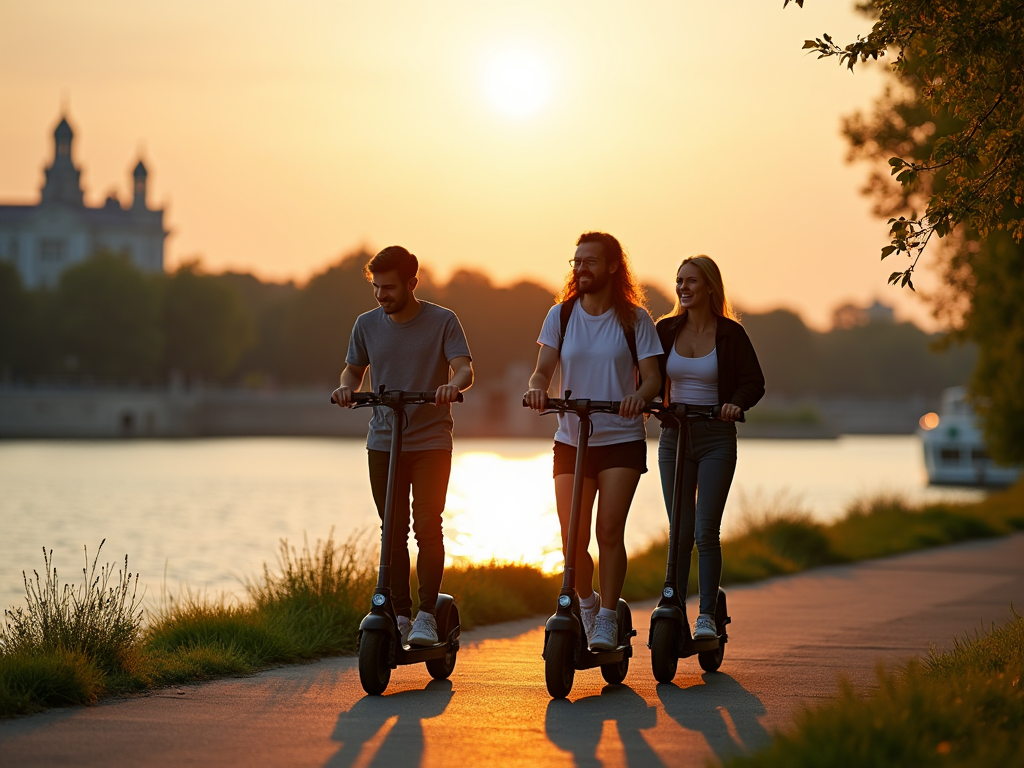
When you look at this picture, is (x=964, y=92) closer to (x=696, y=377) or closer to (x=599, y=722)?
(x=696, y=377)

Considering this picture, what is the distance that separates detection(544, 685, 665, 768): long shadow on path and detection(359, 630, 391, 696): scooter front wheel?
0.72m

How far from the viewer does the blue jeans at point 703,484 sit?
6852mm

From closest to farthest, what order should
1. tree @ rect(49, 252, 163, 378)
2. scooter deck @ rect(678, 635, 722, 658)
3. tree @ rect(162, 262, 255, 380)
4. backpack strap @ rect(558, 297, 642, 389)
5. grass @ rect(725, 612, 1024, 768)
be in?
grass @ rect(725, 612, 1024, 768)
backpack strap @ rect(558, 297, 642, 389)
scooter deck @ rect(678, 635, 722, 658)
tree @ rect(49, 252, 163, 378)
tree @ rect(162, 262, 255, 380)

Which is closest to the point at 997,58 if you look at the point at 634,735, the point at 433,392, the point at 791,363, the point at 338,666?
the point at 433,392

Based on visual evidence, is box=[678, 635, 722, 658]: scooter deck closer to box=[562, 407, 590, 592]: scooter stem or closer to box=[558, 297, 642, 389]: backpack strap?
box=[562, 407, 590, 592]: scooter stem

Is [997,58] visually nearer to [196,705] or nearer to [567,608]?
[567,608]

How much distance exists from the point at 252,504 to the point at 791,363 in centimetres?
9646

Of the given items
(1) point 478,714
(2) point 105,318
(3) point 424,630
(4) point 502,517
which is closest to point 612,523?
(3) point 424,630

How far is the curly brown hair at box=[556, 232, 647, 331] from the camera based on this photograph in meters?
6.43

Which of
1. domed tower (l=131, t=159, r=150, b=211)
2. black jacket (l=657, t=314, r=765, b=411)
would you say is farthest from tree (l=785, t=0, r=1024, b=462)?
domed tower (l=131, t=159, r=150, b=211)

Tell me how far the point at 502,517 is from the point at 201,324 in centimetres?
7074

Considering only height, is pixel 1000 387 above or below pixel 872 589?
above

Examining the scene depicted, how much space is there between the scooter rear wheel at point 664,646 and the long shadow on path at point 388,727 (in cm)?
93

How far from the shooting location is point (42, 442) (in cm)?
8256
